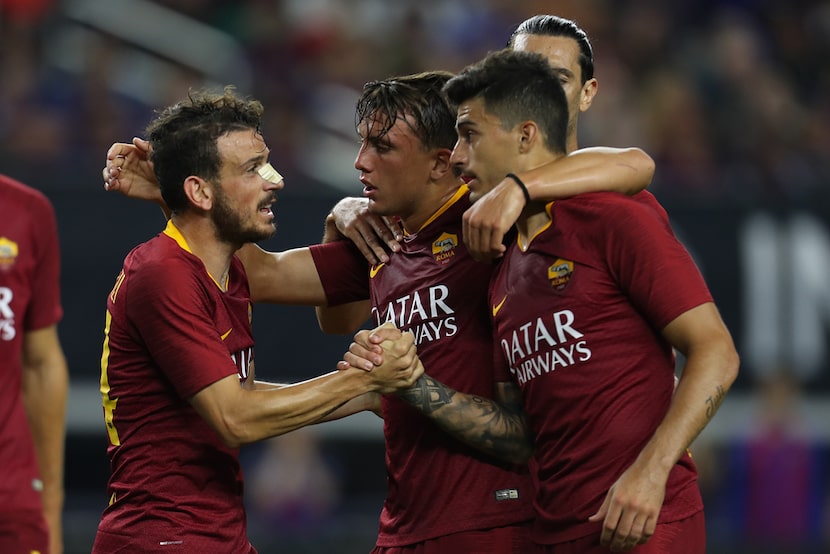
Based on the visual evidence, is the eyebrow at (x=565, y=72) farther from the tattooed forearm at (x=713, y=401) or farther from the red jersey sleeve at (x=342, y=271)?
the tattooed forearm at (x=713, y=401)

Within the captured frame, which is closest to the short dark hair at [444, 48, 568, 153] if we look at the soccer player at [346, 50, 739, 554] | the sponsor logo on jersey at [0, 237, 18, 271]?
the soccer player at [346, 50, 739, 554]

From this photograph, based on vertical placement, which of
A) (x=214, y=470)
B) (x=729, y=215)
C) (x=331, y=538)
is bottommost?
(x=331, y=538)

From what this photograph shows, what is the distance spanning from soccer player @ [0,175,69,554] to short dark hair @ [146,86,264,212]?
0.75m

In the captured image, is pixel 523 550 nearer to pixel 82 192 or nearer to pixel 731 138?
pixel 82 192

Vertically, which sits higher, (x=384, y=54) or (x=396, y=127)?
(x=384, y=54)

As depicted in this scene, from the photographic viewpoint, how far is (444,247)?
16.8 feet

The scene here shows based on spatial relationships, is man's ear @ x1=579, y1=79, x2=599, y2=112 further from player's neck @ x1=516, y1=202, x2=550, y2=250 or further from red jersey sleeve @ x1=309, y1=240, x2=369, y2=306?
red jersey sleeve @ x1=309, y1=240, x2=369, y2=306

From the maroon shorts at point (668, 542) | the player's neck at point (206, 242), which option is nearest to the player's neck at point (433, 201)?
the player's neck at point (206, 242)

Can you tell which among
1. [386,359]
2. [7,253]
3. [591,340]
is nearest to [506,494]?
[386,359]

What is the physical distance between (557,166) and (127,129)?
6.79 metres

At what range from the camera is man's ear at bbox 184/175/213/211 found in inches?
194

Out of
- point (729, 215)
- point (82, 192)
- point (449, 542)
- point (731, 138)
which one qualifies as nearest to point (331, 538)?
point (82, 192)

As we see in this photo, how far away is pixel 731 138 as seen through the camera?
37.6 ft

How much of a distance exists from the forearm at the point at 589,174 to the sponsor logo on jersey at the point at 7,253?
160cm
